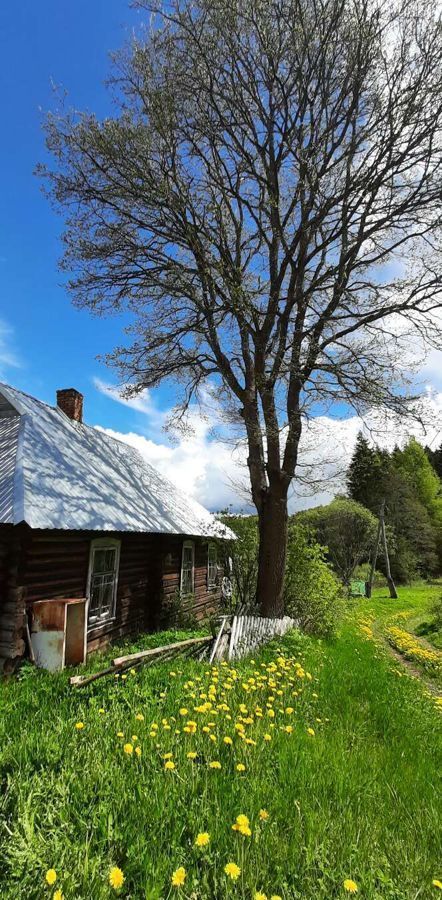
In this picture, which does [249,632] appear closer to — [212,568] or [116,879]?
[116,879]

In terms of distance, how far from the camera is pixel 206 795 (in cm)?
A: 334

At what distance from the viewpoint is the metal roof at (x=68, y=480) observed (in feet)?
25.0

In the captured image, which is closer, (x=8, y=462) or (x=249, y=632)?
(x=249, y=632)

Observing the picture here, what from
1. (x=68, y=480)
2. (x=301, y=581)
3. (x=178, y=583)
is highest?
(x=68, y=480)

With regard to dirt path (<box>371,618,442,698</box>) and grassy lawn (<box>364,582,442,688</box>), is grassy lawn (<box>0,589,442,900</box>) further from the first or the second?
grassy lawn (<box>364,582,442,688</box>)

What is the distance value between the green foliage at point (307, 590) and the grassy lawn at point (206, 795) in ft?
20.8

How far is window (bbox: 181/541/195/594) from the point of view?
586 inches

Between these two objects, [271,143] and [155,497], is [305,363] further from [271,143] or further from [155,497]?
[155,497]

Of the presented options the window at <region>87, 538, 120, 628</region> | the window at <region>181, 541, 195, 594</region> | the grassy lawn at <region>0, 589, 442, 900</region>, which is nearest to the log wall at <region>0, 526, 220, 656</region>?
the window at <region>87, 538, 120, 628</region>

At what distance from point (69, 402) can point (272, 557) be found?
725cm

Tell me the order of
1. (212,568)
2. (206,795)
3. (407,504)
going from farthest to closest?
(407,504) < (212,568) < (206,795)

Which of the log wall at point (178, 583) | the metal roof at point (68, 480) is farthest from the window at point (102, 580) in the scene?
the log wall at point (178, 583)

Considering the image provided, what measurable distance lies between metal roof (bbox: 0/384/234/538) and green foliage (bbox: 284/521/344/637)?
2.92m

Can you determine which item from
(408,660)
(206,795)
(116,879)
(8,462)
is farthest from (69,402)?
(408,660)
